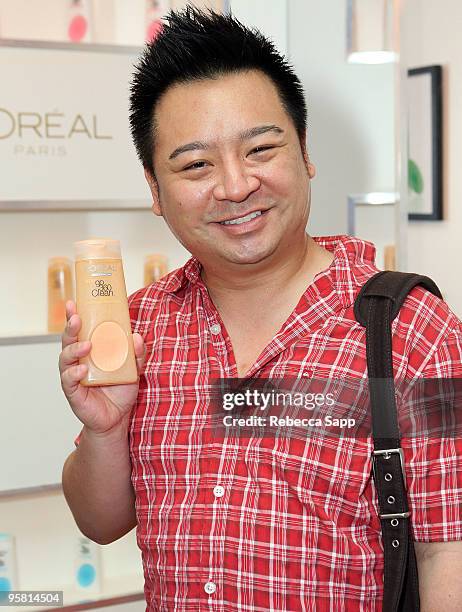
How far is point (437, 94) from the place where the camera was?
3928mm

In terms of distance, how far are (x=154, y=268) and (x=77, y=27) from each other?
0.71 m

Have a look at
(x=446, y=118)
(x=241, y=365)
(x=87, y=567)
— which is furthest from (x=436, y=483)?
(x=446, y=118)

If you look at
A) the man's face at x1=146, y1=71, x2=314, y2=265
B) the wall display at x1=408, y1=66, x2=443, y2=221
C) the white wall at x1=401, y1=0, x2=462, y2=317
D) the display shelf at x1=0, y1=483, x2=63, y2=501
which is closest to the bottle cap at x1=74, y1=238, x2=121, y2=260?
the man's face at x1=146, y1=71, x2=314, y2=265

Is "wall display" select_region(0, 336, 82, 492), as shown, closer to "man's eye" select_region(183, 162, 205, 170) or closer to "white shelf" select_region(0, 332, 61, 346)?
"white shelf" select_region(0, 332, 61, 346)

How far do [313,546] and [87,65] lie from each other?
5.46ft

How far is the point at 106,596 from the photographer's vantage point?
255cm

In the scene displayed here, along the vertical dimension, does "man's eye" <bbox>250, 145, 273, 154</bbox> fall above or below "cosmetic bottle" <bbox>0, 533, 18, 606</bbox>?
above

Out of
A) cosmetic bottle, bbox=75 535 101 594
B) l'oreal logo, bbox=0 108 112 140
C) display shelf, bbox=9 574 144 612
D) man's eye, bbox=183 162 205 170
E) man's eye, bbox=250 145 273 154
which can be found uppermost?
l'oreal logo, bbox=0 108 112 140

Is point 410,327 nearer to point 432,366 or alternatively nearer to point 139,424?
point 432,366

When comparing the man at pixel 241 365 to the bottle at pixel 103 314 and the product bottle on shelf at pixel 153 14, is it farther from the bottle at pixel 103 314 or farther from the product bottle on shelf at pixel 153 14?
the product bottle on shelf at pixel 153 14

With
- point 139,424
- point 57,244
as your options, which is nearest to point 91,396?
point 139,424

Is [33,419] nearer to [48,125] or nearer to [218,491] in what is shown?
[48,125]

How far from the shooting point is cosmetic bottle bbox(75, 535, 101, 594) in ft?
8.45

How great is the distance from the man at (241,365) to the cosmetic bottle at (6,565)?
3.87 feet
